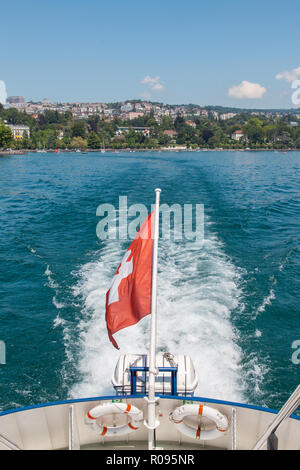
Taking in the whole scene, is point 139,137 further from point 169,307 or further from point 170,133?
point 169,307

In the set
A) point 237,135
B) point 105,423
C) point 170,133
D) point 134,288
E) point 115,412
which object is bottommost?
point 105,423

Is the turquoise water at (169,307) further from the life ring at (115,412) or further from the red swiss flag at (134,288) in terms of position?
the red swiss flag at (134,288)

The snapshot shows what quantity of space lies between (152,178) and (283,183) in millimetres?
13472

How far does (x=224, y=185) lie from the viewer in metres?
33.3

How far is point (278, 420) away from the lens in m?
3.23

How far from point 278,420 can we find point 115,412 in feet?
6.66

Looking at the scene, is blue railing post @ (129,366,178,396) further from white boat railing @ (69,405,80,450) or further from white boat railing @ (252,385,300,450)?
white boat railing @ (252,385,300,450)

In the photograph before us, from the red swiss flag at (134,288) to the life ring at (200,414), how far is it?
1108mm

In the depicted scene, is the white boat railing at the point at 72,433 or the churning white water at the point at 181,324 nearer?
the white boat railing at the point at 72,433

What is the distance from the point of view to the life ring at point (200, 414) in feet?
14.2

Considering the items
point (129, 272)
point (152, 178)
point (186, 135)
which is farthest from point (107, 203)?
point (186, 135)

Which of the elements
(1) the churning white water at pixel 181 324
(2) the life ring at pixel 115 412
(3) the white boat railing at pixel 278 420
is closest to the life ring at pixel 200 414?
(2) the life ring at pixel 115 412

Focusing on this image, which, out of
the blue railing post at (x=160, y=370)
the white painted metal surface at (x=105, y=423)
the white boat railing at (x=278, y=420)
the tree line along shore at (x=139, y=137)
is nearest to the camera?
the white boat railing at (x=278, y=420)

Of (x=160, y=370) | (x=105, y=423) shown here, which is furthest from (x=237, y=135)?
(x=105, y=423)
